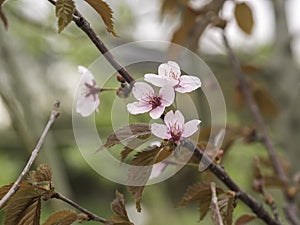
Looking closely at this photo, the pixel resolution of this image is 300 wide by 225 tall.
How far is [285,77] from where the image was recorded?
4.71ft

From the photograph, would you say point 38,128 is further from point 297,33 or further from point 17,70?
point 297,33

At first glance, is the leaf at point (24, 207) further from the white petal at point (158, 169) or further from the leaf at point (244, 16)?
the leaf at point (244, 16)

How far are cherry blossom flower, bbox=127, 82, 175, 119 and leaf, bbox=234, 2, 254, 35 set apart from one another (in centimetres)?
58

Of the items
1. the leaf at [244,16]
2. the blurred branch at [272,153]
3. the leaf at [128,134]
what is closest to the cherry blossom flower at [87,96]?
the leaf at [128,134]

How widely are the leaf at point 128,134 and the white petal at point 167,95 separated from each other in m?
0.03

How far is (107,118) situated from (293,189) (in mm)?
974

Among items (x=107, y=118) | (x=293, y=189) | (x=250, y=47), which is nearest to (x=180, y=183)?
(x=250, y=47)

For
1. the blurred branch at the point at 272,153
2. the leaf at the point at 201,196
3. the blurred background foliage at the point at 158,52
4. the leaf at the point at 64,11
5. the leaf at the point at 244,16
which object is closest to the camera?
the leaf at the point at 64,11

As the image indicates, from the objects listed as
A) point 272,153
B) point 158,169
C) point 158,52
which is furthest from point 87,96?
point 158,52

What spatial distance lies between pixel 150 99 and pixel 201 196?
150mm

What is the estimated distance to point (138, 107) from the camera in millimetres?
502

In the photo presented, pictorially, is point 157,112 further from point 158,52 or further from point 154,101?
point 158,52

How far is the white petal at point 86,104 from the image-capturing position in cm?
61

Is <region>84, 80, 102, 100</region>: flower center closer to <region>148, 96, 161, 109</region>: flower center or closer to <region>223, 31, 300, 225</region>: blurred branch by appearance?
<region>148, 96, 161, 109</region>: flower center
